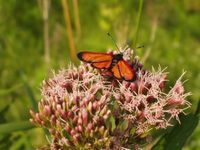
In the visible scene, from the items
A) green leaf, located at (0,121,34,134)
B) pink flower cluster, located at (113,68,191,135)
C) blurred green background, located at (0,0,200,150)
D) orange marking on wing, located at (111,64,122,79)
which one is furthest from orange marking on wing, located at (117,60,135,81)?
blurred green background, located at (0,0,200,150)

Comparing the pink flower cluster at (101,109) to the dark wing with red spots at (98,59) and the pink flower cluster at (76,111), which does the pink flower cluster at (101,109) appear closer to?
the pink flower cluster at (76,111)

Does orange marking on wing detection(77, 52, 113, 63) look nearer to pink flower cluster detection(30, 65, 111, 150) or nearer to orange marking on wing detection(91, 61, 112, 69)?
orange marking on wing detection(91, 61, 112, 69)

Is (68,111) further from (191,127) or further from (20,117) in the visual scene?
(20,117)

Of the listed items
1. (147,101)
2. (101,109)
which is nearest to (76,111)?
(101,109)

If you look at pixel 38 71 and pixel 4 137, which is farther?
pixel 38 71

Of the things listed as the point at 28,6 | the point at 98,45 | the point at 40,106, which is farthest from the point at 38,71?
the point at 40,106

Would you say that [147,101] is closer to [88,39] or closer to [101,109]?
[101,109]
